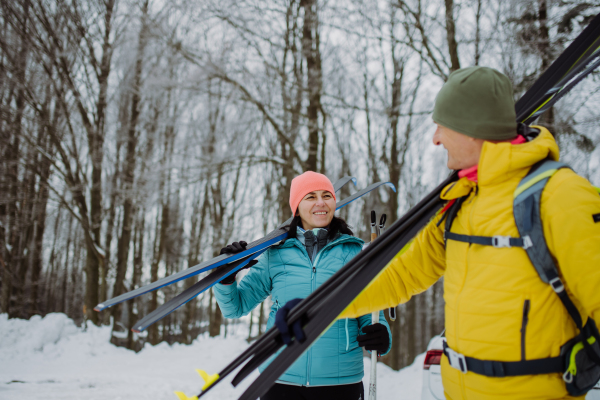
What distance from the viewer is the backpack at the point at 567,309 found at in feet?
3.42

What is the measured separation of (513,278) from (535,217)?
0.18 metres

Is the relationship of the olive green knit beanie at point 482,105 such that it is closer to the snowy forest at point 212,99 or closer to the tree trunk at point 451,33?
the snowy forest at point 212,99

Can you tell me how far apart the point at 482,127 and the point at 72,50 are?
12.4 meters

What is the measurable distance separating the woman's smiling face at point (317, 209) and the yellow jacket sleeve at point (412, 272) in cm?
88

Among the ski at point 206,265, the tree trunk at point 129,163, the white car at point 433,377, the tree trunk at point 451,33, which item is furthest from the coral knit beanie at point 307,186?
the tree trunk at point 129,163

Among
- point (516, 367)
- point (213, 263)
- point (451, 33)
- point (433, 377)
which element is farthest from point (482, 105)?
point (451, 33)

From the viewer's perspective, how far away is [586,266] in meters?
0.99

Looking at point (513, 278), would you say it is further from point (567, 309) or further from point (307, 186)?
point (307, 186)

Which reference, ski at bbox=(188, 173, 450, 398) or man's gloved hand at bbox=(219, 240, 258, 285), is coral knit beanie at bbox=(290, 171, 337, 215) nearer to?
man's gloved hand at bbox=(219, 240, 258, 285)

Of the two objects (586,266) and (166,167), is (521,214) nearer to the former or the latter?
(586,266)

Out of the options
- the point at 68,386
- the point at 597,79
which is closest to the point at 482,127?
the point at 597,79

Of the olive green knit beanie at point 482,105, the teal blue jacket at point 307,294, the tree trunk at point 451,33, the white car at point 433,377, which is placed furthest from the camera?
the tree trunk at point 451,33

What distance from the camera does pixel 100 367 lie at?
782 centimetres

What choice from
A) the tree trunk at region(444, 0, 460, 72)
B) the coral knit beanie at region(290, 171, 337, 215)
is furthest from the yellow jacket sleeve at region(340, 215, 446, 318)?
the tree trunk at region(444, 0, 460, 72)
